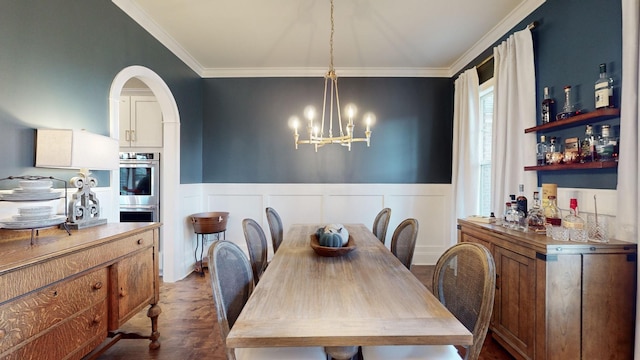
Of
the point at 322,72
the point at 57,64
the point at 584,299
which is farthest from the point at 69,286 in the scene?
the point at 322,72

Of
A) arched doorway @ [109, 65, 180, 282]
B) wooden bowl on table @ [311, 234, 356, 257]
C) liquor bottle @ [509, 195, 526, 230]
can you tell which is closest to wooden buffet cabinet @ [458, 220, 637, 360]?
liquor bottle @ [509, 195, 526, 230]

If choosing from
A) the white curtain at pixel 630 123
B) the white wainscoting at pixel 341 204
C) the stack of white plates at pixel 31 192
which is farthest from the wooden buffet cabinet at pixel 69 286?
the white curtain at pixel 630 123

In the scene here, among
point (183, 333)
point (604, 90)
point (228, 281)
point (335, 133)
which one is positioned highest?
point (335, 133)

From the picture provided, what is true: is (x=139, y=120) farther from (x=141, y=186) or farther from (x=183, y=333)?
(x=183, y=333)

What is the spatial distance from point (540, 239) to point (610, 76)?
1.16 metres

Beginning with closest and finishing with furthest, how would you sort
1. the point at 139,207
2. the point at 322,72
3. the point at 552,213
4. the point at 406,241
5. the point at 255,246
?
the point at 552,213 → the point at 255,246 → the point at 406,241 → the point at 139,207 → the point at 322,72

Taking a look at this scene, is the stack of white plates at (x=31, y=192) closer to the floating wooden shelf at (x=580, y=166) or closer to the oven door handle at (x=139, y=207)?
the oven door handle at (x=139, y=207)

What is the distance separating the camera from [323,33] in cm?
311

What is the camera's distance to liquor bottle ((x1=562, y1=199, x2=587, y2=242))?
172cm

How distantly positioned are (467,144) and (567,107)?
145 cm

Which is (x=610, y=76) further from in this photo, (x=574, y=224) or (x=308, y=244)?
(x=308, y=244)

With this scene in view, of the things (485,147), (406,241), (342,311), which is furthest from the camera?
(485,147)

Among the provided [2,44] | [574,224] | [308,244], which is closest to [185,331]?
[308,244]

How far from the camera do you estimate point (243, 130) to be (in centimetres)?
423
